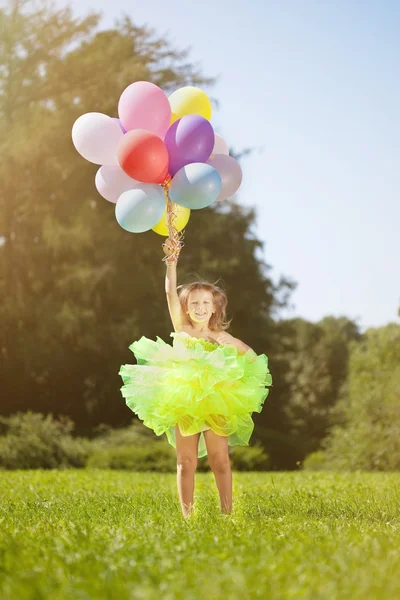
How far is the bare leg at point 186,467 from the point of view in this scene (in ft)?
17.2

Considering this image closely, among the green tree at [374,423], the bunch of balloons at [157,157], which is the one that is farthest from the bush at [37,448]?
the bunch of balloons at [157,157]

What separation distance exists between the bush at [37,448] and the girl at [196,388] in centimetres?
878

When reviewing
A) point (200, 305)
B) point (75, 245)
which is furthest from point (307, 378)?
point (200, 305)

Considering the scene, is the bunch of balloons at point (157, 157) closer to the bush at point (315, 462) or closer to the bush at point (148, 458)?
Answer: the bush at point (148, 458)

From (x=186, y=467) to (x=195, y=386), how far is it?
583 mm

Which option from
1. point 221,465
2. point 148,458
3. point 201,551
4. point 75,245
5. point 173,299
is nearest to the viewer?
point 201,551

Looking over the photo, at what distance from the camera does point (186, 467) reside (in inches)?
208

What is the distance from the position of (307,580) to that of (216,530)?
1.33m

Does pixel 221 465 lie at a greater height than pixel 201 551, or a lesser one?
greater

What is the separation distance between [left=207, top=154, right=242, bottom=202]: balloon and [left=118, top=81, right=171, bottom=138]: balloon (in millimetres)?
497

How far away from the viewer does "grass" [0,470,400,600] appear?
9.48 ft

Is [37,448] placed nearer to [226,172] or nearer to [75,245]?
[75,245]

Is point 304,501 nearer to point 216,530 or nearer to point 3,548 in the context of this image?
point 216,530

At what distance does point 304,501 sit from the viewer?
6.74 meters
